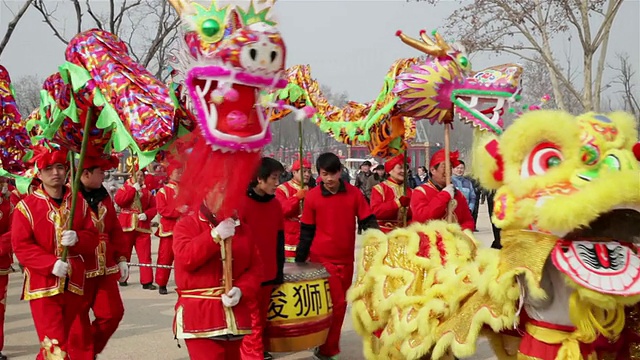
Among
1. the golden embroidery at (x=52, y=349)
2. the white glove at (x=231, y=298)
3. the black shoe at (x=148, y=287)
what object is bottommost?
the black shoe at (x=148, y=287)

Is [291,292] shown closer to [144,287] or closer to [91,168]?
[91,168]

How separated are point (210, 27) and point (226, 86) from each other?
0.89 feet

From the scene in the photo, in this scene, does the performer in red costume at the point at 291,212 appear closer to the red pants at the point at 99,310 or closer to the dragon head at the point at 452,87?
the dragon head at the point at 452,87

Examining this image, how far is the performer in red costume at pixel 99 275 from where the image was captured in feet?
16.4

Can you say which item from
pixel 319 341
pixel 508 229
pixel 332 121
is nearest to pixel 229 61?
pixel 508 229

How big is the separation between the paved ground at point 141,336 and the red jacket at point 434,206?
1.16 metres

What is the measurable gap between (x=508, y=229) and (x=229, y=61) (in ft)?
4.86

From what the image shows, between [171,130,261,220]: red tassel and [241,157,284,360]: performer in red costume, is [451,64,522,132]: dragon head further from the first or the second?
[171,130,261,220]: red tassel

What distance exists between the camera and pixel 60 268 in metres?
4.67

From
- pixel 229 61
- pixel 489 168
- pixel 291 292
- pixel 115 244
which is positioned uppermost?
pixel 229 61

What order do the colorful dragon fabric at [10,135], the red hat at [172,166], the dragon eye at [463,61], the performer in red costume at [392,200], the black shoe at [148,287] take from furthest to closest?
1. the black shoe at [148,287]
2. the performer in red costume at [392,200]
3. the colorful dragon fabric at [10,135]
4. the dragon eye at [463,61]
5. the red hat at [172,166]

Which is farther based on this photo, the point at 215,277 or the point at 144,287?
the point at 144,287

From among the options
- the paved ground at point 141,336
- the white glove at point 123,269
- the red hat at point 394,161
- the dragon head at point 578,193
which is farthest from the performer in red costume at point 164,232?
the dragon head at point 578,193

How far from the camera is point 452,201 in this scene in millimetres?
5855
